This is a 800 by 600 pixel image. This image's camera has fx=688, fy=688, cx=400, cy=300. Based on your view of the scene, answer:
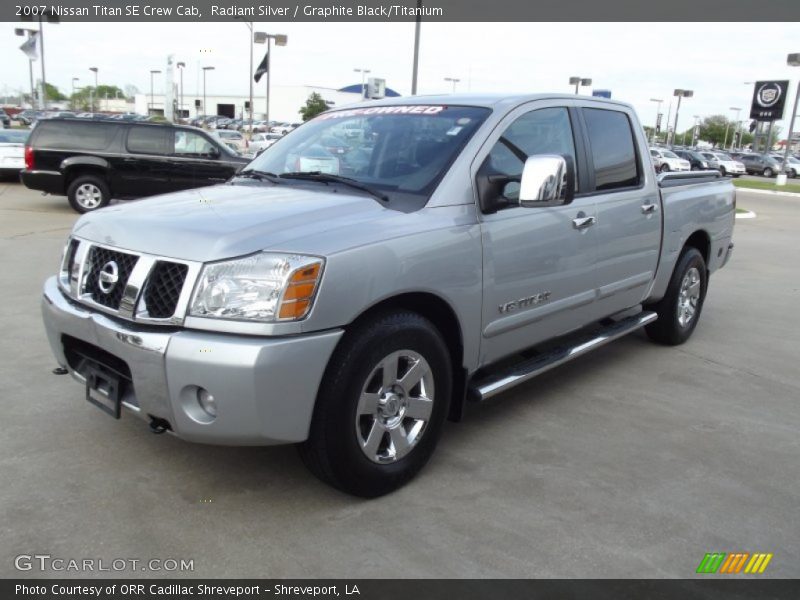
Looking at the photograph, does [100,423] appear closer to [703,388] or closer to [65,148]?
[703,388]

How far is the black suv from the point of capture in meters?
12.2

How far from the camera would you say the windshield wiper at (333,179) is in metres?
3.34

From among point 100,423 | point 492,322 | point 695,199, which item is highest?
point 695,199

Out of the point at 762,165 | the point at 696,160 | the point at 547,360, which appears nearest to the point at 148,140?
the point at 547,360

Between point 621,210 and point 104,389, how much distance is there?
127 inches

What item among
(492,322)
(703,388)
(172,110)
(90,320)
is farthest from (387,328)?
(172,110)

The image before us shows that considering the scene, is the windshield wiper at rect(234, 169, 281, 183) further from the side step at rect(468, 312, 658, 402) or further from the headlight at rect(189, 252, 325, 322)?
the side step at rect(468, 312, 658, 402)

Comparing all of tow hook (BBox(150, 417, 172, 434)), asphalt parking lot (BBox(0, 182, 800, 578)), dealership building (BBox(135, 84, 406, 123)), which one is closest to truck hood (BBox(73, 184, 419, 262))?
tow hook (BBox(150, 417, 172, 434))

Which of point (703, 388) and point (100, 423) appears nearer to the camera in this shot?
point (100, 423)

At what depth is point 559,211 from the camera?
153 inches

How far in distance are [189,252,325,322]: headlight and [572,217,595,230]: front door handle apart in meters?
1.93

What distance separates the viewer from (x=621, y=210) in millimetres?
4449
